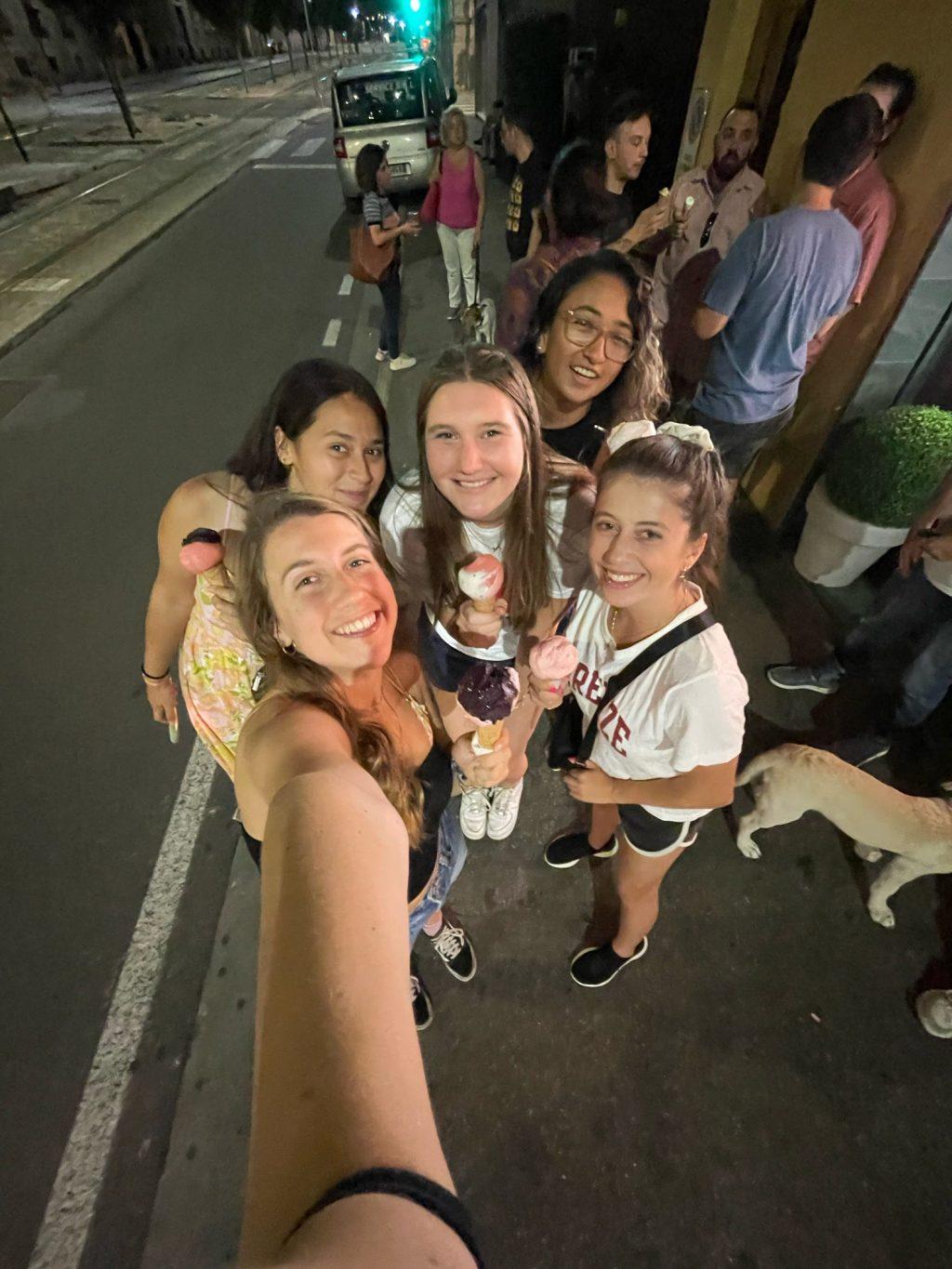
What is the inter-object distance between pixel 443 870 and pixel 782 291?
3.22 m

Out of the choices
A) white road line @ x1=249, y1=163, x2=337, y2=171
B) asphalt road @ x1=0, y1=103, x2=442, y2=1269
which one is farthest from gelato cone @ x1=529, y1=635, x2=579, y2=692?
white road line @ x1=249, y1=163, x2=337, y2=171

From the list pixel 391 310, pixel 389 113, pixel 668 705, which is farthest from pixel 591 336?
pixel 389 113

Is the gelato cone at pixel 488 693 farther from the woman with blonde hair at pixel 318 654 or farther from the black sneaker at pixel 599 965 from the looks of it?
the black sneaker at pixel 599 965

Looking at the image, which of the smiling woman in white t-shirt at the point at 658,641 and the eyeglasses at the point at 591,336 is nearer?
the smiling woman in white t-shirt at the point at 658,641

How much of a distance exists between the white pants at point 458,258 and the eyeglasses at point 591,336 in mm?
4910

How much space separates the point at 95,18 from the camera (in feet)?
62.3

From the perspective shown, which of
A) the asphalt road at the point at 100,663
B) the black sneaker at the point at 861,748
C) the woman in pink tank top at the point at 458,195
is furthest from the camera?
the woman in pink tank top at the point at 458,195

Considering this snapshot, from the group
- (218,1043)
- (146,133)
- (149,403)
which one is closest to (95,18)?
(146,133)

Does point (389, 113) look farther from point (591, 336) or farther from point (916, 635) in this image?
point (916, 635)

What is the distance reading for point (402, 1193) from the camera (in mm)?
675

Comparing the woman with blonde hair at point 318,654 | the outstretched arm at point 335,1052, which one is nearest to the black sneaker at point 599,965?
the woman with blonde hair at point 318,654

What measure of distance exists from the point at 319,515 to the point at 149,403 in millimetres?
5990

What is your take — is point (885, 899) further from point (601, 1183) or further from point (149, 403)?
point (149, 403)

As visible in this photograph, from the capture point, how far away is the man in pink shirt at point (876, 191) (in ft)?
10.2
